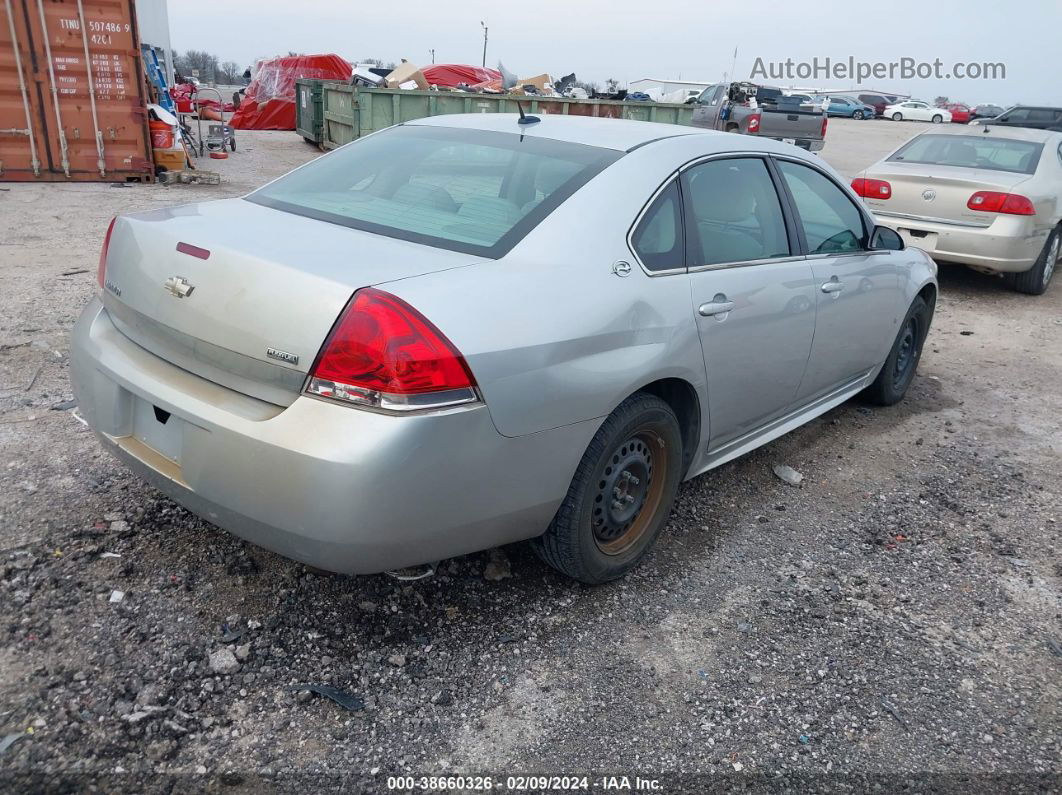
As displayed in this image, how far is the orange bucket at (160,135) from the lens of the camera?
1205 cm

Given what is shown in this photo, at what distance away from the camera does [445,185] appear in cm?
308

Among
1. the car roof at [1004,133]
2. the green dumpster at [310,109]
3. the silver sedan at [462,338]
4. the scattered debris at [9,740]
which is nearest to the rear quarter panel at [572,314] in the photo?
the silver sedan at [462,338]

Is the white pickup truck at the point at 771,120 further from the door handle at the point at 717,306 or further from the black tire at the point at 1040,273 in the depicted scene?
the door handle at the point at 717,306

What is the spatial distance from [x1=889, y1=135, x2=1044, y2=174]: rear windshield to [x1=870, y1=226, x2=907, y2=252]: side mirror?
4.56 meters

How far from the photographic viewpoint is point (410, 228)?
279cm

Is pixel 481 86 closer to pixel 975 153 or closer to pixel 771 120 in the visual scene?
pixel 771 120

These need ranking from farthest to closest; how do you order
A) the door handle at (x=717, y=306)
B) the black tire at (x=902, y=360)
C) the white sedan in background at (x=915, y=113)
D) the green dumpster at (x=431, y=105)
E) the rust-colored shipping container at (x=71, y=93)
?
the white sedan in background at (x=915, y=113) < the green dumpster at (x=431, y=105) < the rust-colored shipping container at (x=71, y=93) < the black tire at (x=902, y=360) < the door handle at (x=717, y=306)

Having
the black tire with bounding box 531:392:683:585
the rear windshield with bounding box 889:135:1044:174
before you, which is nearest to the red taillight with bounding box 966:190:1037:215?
the rear windshield with bounding box 889:135:1044:174

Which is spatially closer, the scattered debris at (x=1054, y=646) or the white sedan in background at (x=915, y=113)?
the scattered debris at (x=1054, y=646)

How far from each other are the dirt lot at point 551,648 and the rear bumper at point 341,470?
0.42 m

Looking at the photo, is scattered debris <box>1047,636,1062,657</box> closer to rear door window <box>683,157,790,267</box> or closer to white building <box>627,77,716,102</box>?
rear door window <box>683,157,790,267</box>

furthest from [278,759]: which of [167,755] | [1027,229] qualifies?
[1027,229]

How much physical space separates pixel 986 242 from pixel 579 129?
228 inches

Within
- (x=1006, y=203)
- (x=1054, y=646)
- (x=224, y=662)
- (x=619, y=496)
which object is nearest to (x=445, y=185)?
(x=619, y=496)
